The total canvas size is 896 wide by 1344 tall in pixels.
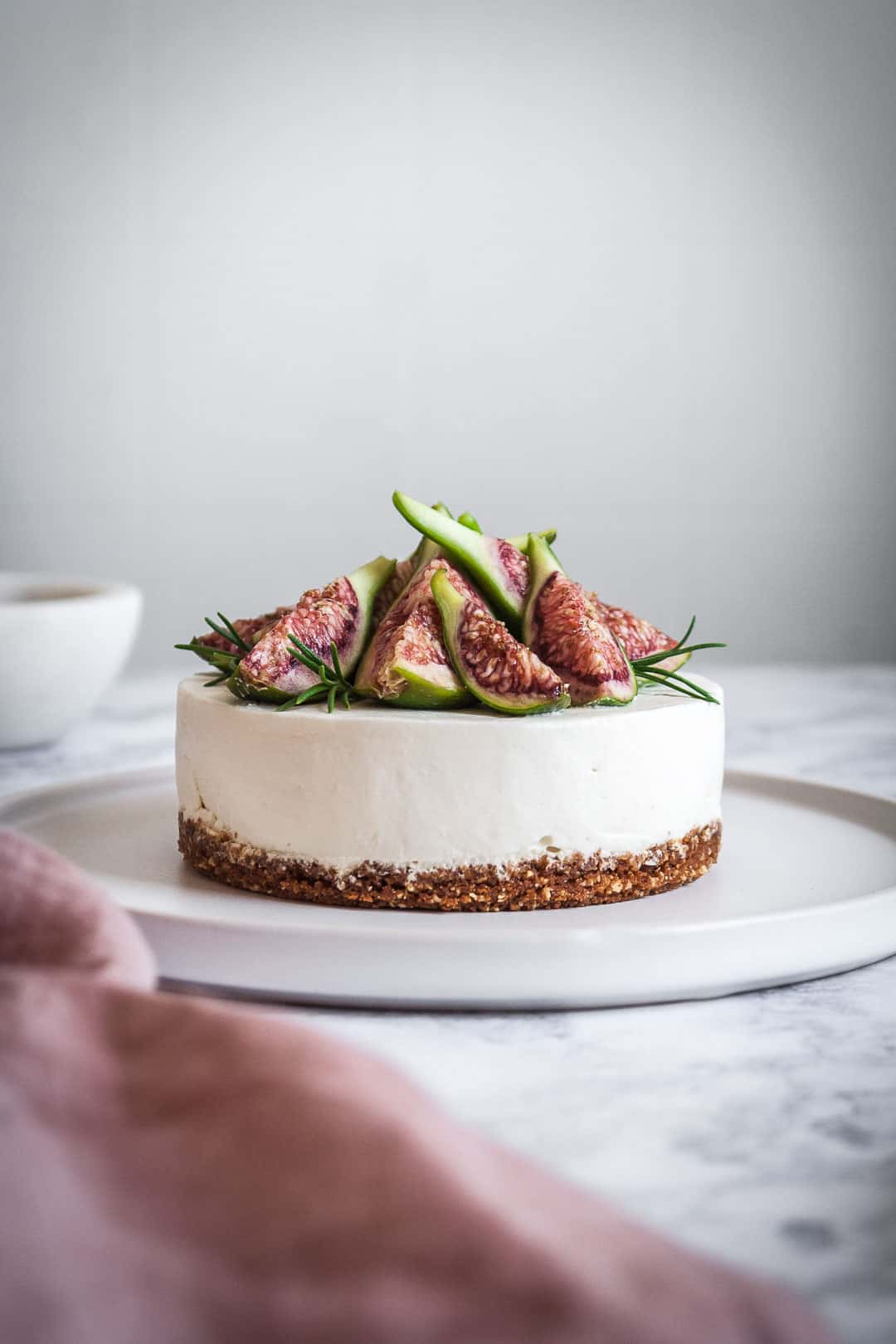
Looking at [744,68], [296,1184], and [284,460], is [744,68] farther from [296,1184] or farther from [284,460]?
[296,1184]

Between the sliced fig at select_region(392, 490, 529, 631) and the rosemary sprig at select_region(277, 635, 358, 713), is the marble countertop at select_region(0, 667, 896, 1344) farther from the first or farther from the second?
the sliced fig at select_region(392, 490, 529, 631)

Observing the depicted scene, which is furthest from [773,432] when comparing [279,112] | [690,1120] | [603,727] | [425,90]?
[690,1120]

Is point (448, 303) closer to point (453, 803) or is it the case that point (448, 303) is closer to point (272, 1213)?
point (453, 803)

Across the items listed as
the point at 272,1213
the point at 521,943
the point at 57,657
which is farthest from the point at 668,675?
the point at 57,657

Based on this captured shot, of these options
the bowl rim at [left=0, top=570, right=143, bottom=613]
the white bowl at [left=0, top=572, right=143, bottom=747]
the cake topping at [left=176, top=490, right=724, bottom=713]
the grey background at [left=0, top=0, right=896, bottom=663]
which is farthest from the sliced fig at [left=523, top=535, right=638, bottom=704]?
the grey background at [left=0, top=0, right=896, bottom=663]

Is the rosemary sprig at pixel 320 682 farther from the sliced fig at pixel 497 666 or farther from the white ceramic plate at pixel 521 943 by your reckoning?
the white ceramic plate at pixel 521 943

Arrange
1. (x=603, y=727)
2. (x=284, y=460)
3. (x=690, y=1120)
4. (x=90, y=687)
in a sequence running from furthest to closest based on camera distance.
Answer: (x=284, y=460) → (x=90, y=687) → (x=603, y=727) → (x=690, y=1120)
